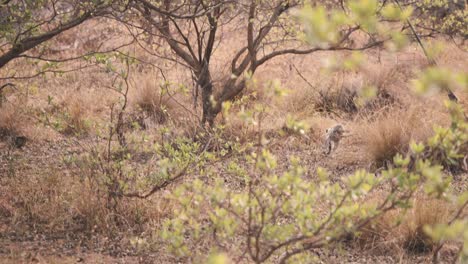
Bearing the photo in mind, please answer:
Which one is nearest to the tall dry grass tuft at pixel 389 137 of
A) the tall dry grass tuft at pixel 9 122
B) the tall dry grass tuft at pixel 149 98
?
the tall dry grass tuft at pixel 149 98

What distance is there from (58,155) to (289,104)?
2.65 meters

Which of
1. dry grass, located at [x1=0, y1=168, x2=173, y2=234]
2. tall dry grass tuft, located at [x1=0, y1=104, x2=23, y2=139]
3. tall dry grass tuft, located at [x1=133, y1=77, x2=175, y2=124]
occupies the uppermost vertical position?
tall dry grass tuft, located at [x1=133, y1=77, x2=175, y2=124]

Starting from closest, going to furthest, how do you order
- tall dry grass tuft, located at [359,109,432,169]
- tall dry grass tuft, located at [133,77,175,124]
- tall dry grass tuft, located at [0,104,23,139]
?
tall dry grass tuft, located at [359,109,432,169], tall dry grass tuft, located at [0,104,23,139], tall dry grass tuft, located at [133,77,175,124]

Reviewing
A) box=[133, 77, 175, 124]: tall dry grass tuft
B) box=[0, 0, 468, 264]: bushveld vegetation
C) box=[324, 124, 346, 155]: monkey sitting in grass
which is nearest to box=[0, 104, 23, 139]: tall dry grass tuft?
box=[0, 0, 468, 264]: bushveld vegetation

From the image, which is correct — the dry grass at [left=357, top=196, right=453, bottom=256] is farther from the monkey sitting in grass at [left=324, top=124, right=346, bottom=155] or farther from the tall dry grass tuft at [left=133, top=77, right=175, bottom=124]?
the tall dry grass tuft at [left=133, top=77, right=175, bottom=124]

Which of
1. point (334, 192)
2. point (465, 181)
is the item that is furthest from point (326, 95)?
point (334, 192)

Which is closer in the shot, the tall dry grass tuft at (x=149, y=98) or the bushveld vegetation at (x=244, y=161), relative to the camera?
the bushveld vegetation at (x=244, y=161)

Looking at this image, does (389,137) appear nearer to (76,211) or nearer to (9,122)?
(76,211)

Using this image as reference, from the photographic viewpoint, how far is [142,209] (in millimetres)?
3592

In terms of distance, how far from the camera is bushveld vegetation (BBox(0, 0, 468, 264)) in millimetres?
2002

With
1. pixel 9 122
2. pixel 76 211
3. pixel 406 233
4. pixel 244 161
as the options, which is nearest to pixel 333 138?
pixel 244 161

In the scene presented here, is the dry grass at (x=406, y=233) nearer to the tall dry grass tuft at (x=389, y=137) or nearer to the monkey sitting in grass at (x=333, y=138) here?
the tall dry grass tuft at (x=389, y=137)

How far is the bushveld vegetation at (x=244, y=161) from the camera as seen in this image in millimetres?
2002

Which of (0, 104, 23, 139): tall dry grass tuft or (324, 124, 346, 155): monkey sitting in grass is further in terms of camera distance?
(0, 104, 23, 139): tall dry grass tuft
